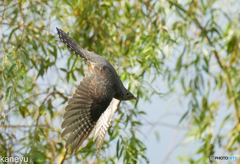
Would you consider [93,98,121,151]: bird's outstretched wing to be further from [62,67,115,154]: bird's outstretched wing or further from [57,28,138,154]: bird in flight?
[62,67,115,154]: bird's outstretched wing

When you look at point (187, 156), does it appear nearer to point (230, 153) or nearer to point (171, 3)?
point (230, 153)

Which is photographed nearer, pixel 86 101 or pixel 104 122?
pixel 86 101

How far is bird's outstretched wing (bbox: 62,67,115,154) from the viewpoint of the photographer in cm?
229

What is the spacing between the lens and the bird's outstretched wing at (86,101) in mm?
2287

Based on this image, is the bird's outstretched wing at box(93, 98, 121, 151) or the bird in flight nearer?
the bird in flight

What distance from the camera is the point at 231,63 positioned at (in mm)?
3613

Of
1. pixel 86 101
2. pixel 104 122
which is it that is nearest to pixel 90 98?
pixel 86 101

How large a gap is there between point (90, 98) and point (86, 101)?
0.13ft

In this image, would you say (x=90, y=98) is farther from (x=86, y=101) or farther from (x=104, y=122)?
(x=104, y=122)

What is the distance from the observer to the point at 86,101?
7.82 feet

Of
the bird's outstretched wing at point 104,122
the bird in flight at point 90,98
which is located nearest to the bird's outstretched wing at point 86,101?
the bird in flight at point 90,98

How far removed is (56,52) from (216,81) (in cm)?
176

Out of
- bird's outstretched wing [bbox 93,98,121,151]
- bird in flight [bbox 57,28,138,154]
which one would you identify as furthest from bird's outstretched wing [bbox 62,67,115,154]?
bird's outstretched wing [bbox 93,98,121,151]

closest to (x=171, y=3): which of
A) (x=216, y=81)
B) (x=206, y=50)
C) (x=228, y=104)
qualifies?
(x=206, y=50)
